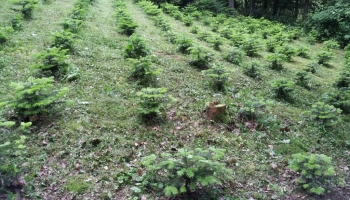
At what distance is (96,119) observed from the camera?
6.24m

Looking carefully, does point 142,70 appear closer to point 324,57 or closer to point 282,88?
point 282,88

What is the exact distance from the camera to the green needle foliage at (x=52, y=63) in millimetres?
7426

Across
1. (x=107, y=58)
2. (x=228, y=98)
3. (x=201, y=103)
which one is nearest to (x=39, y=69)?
(x=107, y=58)

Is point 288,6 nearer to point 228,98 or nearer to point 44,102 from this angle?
point 228,98

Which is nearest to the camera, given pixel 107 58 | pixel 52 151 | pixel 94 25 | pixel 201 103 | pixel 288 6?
pixel 52 151

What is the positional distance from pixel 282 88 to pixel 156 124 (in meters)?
4.20

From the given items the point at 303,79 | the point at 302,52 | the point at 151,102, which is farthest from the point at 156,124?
the point at 302,52

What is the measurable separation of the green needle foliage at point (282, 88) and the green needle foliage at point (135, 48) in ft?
13.9

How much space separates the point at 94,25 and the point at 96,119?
761 cm

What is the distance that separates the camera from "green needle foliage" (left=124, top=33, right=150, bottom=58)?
934 cm

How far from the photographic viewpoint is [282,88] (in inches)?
330

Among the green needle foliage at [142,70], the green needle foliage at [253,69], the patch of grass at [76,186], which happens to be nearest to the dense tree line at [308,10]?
the green needle foliage at [253,69]

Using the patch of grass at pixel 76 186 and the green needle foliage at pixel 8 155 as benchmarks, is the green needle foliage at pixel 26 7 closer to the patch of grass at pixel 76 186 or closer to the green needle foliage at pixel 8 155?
the green needle foliage at pixel 8 155

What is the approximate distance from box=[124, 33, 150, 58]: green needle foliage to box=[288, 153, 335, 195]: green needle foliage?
605 cm
